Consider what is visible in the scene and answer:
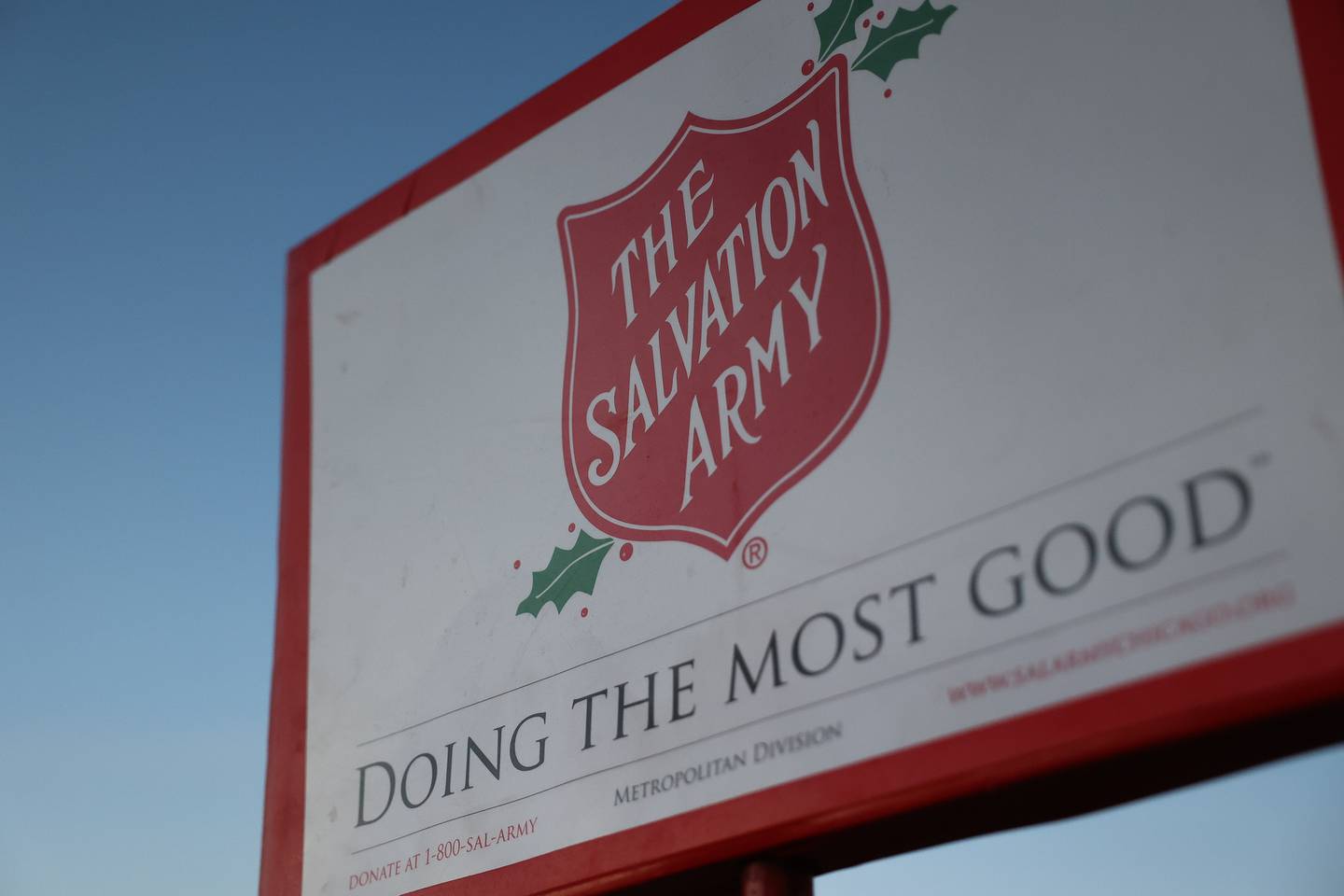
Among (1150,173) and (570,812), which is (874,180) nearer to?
(1150,173)

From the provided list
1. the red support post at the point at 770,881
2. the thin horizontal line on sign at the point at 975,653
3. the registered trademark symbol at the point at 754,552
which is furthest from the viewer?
the registered trademark symbol at the point at 754,552

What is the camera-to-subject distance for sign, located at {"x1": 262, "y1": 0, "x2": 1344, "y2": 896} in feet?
5.89

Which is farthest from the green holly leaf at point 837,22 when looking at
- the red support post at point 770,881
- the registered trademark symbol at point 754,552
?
the red support post at point 770,881

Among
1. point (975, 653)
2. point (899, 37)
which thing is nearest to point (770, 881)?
point (975, 653)

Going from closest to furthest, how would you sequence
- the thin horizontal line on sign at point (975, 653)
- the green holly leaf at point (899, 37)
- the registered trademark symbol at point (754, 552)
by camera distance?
the thin horizontal line on sign at point (975, 653)
the registered trademark symbol at point (754, 552)
the green holly leaf at point (899, 37)

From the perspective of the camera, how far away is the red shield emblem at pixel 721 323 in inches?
86.8

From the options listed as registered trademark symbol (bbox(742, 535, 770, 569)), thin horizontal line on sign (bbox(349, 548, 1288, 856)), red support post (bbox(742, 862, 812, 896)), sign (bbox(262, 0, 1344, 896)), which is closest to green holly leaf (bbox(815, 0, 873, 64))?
sign (bbox(262, 0, 1344, 896))

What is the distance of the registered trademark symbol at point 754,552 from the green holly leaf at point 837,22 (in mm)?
709

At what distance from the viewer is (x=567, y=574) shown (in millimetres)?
2367

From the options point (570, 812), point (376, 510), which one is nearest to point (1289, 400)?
point (570, 812)

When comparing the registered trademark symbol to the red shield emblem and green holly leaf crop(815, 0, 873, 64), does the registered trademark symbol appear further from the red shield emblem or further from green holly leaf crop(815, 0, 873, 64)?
green holly leaf crop(815, 0, 873, 64)

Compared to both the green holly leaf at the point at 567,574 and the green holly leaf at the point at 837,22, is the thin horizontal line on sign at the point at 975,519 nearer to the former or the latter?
the green holly leaf at the point at 567,574

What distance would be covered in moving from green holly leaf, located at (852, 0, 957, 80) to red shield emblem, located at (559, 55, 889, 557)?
5 centimetres

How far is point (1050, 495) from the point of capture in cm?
189
